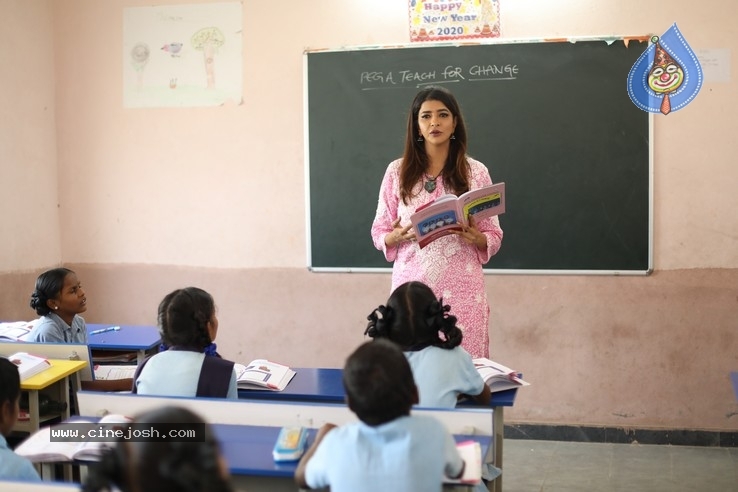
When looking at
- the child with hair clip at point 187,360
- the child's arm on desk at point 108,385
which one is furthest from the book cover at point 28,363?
the child with hair clip at point 187,360

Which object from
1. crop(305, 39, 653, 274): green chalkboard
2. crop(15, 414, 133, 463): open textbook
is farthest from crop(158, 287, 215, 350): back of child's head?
crop(305, 39, 653, 274): green chalkboard

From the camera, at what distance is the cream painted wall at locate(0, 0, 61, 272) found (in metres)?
4.93

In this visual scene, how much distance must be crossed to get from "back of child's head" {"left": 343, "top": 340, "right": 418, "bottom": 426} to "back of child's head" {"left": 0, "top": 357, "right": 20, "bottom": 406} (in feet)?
2.93

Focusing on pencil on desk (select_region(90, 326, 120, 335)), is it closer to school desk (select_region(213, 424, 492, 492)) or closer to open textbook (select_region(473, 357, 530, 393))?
school desk (select_region(213, 424, 492, 492))

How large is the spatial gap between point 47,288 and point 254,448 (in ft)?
5.79

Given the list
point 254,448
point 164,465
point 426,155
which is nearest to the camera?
point 164,465

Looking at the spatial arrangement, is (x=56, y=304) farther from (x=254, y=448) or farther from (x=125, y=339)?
(x=254, y=448)

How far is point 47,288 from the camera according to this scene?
370 centimetres

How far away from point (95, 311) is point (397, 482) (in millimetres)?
3958

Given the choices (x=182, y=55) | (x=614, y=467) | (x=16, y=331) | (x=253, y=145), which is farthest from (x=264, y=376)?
Answer: (x=182, y=55)

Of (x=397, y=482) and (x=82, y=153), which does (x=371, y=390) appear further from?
(x=82, y=153)

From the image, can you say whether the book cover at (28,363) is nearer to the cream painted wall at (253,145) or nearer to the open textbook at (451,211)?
the open textbook at (451,211)

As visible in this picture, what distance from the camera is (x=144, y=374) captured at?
279 centimetres

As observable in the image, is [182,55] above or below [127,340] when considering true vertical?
above
